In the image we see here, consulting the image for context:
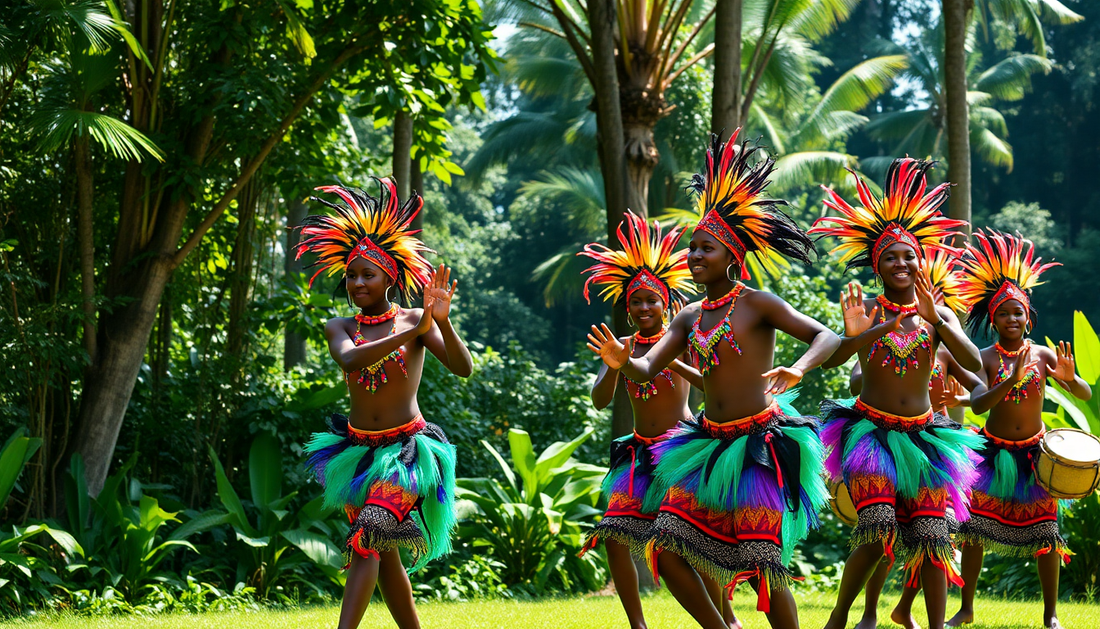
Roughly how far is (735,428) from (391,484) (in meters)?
1.62

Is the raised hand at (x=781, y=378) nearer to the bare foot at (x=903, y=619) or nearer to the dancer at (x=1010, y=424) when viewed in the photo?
the bare foot at (x=903, y=619)

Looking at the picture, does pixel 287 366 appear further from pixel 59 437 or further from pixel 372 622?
pixel 372 622

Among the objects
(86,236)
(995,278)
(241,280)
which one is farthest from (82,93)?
(995,278)

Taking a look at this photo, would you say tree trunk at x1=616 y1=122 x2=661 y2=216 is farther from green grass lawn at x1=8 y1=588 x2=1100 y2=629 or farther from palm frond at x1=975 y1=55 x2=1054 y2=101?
palm frond at x1=975 y1=55 x2=1054 y2=101

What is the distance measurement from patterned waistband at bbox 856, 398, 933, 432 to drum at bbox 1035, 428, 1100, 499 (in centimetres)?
98

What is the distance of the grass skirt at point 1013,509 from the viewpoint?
599 centimetres

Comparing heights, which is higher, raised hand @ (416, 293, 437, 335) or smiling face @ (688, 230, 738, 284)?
smiling face @ (688, 230, 738, 284)

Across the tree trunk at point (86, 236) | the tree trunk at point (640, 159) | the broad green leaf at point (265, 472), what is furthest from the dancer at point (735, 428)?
the tree trunk at point (86, 236)

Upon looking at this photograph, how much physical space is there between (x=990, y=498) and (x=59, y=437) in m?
6.69

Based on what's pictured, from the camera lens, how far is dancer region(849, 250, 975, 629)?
17.5 ft

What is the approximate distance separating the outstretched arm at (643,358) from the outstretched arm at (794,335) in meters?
0.39

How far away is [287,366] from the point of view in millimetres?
12523

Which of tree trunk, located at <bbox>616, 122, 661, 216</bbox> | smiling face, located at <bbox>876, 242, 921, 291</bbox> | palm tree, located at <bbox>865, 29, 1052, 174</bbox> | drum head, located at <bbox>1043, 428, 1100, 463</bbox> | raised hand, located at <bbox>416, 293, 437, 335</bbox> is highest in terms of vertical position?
palm tree, located at <bbox>865, 29, 1052, 174</bbox>

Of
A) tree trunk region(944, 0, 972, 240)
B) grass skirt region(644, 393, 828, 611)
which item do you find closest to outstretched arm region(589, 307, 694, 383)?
grass skirt region(644, 393, 828, 611)
